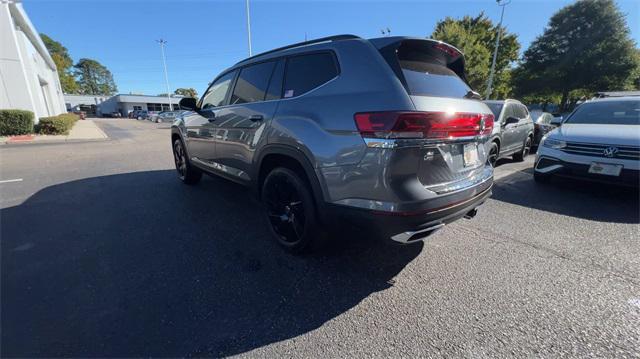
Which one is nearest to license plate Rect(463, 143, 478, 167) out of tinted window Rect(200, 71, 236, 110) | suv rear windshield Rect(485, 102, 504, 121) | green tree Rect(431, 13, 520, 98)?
tinted window Rect(200, 71, 236, 110)

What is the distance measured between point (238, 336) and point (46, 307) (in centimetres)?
149

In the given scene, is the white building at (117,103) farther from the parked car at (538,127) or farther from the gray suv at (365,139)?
the gray suv at (365,139)

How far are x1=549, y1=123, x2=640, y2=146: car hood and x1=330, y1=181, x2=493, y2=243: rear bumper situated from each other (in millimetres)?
3841

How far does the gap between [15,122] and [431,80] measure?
19337 mm

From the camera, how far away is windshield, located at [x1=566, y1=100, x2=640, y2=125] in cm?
483

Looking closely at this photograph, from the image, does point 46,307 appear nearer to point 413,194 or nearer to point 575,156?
point 413,194

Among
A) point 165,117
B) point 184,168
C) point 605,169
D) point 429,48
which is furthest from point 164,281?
point 165,117

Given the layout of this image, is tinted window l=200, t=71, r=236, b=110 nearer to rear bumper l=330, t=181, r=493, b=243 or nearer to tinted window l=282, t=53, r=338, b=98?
tinted window l=282, t=53, r=338, b=98

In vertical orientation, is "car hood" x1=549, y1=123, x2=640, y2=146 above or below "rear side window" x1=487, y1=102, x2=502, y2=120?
below

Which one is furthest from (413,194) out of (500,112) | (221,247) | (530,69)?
(530,69)

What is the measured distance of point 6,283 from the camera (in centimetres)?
226

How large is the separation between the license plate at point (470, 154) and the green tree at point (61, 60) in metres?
88.6

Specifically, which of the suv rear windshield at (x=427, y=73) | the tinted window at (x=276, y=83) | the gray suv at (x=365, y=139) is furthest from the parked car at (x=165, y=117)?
the suv rear windshield at (x=427, y=73)

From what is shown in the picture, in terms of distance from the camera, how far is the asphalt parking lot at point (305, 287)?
174 cm
